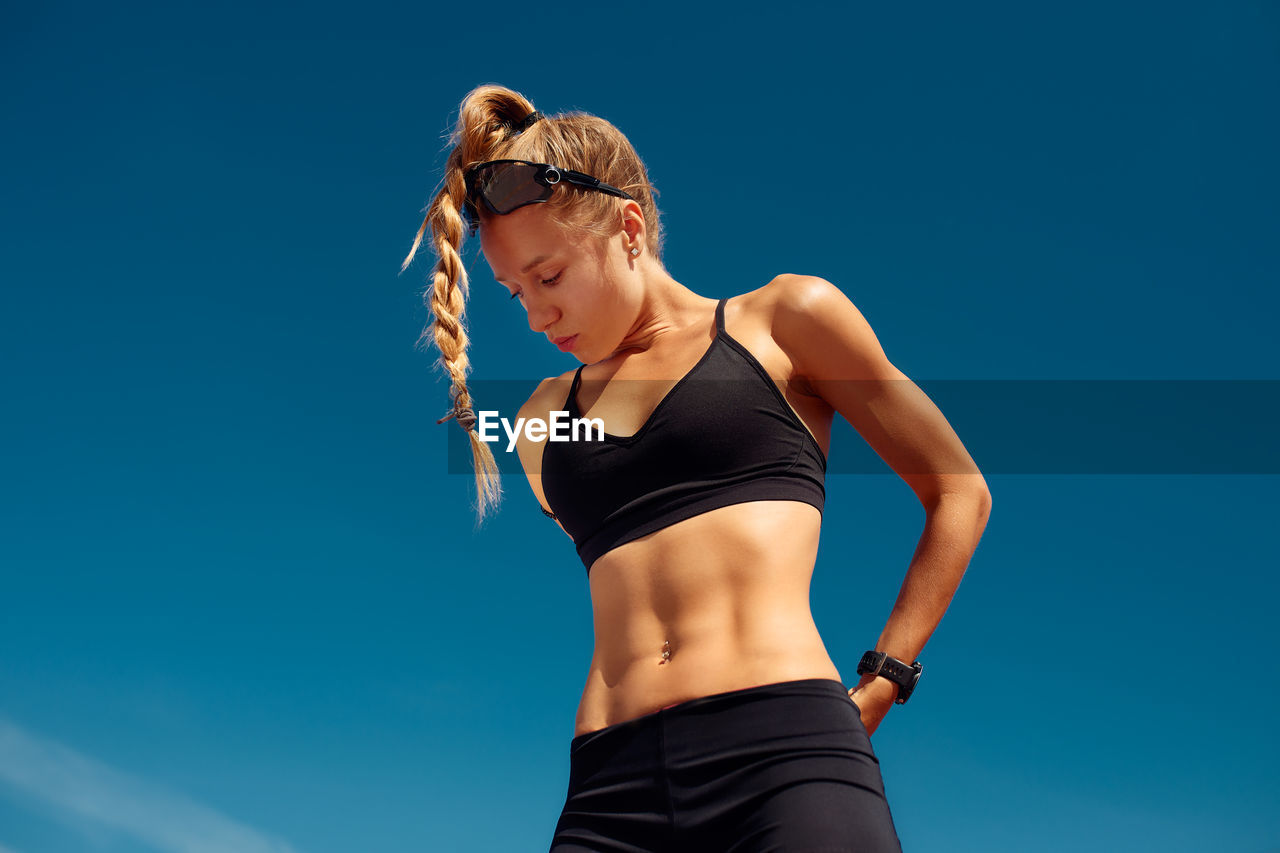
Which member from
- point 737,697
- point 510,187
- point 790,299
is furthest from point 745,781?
point 510,187

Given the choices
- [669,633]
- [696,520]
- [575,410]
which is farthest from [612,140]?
[669,633]

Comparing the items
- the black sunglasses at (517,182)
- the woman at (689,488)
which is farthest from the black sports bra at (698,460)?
the black sunglasses at (517,182)

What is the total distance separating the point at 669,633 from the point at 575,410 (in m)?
1.13

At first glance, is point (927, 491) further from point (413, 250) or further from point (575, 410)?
point (413, 250)

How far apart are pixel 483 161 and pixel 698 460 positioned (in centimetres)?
150

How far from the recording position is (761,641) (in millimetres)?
2666

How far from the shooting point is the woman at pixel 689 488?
2.55 m

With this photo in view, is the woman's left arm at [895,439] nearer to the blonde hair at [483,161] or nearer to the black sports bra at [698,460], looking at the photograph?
the black sports bra at [698,460]

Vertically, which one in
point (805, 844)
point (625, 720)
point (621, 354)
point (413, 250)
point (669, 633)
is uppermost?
point (413, 250)

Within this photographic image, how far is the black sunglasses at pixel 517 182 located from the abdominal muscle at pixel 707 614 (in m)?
1.36

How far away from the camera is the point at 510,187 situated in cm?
356

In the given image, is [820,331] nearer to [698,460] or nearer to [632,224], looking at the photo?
[698,460]

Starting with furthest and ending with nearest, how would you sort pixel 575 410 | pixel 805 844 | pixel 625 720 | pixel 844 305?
pixel 575 410 → pixel 844 305 → pixel 625 720 → pixel 805 844

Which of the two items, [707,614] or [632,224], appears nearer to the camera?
[707,614]
